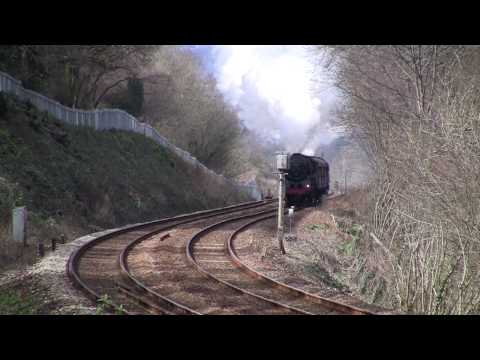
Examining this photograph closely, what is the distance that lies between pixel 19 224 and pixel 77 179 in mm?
7725

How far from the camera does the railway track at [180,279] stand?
27.4ft

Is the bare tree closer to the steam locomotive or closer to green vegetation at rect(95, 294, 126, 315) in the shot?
green vegetation at rect(95, 294, 126, 315)

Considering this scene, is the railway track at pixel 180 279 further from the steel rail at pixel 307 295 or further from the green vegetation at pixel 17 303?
the green vegetation at pixel 17 303

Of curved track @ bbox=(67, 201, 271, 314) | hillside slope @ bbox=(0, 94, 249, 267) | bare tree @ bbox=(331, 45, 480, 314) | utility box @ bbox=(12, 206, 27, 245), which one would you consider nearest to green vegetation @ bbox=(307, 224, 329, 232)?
bare tree @ bbox=(331, 45, 480, 314)

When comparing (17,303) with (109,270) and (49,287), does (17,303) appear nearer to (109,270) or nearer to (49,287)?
(49,287)

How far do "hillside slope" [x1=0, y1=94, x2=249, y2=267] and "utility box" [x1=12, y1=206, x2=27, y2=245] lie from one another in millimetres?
268

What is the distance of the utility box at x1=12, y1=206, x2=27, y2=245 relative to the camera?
40.2ft

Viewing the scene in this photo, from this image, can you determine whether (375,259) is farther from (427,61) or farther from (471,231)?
(427,61)

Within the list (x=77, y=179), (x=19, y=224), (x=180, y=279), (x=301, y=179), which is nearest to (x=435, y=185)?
(x=180, y=279)

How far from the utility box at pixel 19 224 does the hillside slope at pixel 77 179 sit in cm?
27

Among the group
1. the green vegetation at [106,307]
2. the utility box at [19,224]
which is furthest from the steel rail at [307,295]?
the utility box at [19,224]

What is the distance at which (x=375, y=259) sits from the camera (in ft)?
38.6

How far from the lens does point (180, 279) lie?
34.2 feet
